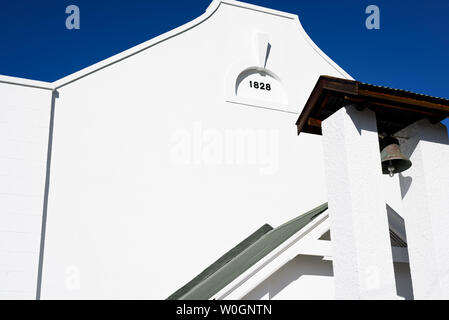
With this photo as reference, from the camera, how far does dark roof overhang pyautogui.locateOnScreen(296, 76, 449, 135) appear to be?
5.11 metres

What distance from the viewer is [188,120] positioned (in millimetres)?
9914

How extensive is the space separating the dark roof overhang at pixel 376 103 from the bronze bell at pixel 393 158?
26 cm

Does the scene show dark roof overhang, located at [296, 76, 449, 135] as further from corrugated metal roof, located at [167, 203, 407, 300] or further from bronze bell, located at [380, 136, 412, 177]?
corrugated metal roof, located at [167, 203, 407, 300]

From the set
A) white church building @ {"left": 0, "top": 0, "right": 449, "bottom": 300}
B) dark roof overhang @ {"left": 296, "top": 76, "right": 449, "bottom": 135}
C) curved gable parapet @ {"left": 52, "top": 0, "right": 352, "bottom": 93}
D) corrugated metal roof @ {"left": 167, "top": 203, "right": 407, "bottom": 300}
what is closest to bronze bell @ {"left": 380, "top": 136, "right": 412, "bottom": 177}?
white church building @ {"left": 0, "top": 0, "right": 449, "bottom": 300}

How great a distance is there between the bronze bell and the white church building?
0.8 inches

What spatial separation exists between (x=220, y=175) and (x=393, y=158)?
4.93 metres

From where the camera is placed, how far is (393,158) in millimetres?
5316

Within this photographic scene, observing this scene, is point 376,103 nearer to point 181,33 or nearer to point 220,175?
point 220,175

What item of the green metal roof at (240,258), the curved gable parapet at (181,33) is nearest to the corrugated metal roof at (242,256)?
the green metal roof at (240,258)

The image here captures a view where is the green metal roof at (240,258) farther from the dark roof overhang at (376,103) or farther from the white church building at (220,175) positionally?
the dark roof overhang at (376,103)

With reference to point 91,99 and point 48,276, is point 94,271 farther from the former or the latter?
point 91,99

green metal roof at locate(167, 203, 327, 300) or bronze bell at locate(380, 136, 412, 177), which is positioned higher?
bronze bell at locate(380, 136, 412, 177)

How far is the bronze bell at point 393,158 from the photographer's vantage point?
17.5ft
